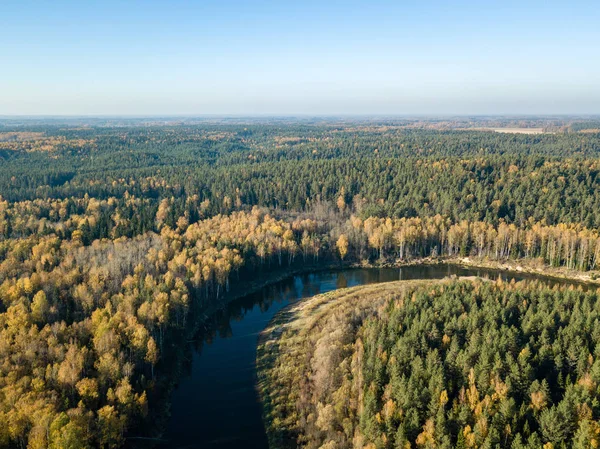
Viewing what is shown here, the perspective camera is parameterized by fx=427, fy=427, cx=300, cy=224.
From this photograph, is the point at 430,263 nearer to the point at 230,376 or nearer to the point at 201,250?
the point at 201,250

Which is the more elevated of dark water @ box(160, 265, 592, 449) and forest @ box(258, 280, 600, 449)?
forest @ box(258, 280, 600, 449)

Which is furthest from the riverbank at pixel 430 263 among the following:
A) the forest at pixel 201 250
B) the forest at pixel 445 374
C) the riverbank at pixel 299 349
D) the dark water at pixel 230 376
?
the forest at pixel 445 374

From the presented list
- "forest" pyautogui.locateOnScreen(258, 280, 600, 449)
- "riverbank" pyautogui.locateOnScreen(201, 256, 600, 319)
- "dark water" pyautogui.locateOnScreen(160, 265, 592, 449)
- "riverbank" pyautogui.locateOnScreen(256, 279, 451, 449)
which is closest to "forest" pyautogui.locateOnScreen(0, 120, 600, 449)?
"forest" pyautogui.locateOnScreen(258, 280, 600, 449)

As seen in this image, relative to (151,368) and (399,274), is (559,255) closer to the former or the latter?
(399,274)

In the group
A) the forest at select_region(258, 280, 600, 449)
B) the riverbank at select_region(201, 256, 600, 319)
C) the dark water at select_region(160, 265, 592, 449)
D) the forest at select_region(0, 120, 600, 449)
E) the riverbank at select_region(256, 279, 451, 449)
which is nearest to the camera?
the forest at select_region(258, 280, 600, 449)

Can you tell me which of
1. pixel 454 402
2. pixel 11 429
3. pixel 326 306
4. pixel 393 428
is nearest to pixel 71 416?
pixel 11 429

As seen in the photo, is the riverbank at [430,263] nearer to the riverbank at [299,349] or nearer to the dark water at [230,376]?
A: the dark water at [230,376]

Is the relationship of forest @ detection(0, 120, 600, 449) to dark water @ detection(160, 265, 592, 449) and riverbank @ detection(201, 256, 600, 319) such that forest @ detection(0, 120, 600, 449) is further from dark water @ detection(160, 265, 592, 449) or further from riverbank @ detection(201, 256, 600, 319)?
dark water @ detection(160, 265, 592, 449)
